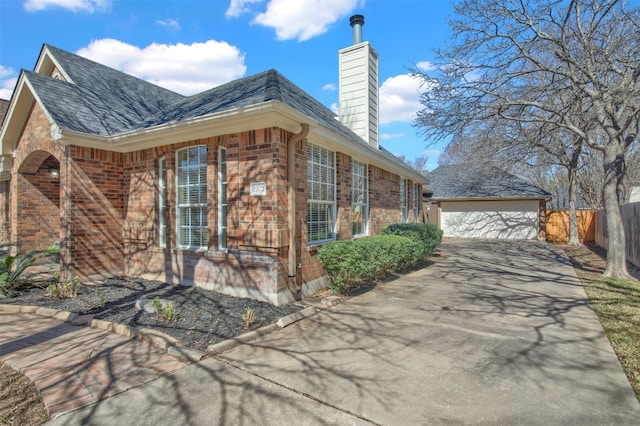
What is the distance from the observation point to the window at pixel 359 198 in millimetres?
9211

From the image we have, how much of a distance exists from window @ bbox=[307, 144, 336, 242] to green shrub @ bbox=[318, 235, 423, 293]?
24.9 inches

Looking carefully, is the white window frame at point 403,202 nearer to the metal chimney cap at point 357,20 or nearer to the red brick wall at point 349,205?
the red brick wall at point 349,205

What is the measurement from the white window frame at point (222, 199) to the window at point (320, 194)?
165 cm

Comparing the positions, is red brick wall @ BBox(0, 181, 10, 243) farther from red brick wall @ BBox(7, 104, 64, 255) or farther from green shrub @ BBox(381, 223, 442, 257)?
green shrub @ BBox(381, 223, 442, 257)

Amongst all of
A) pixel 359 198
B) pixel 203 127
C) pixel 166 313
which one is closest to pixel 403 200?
pixel 359 198

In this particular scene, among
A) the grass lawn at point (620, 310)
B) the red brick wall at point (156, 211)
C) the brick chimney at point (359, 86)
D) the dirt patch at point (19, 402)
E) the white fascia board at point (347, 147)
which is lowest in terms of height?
the grass lawn at point (620, 310)

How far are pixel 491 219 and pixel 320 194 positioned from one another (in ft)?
54.7

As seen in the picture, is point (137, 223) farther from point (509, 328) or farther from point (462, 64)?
point (462, 64)

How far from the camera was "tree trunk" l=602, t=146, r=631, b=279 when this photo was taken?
8602 millimetres

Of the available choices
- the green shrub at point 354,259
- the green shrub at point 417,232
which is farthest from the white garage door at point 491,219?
the green shrub at point 354,259

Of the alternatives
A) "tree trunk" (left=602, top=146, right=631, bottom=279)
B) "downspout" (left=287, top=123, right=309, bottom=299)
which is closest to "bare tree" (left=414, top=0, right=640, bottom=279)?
"tree trunk" (left=602, top=146, right=631, bottom=279)

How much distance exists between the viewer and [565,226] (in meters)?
19.1

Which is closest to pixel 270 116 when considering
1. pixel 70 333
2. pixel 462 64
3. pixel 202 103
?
pixel 202 103

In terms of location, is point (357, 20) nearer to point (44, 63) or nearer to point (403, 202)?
point (403, 202)
